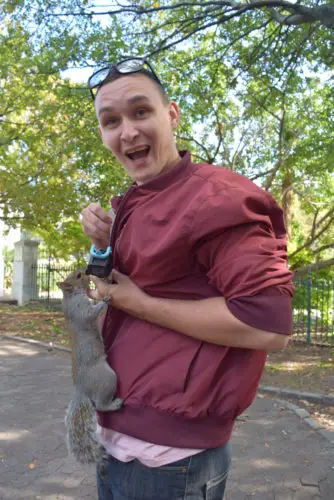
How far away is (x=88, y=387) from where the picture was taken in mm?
1408

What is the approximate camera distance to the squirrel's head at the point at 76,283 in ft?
6.18

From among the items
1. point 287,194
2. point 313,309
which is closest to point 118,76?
point 313,309

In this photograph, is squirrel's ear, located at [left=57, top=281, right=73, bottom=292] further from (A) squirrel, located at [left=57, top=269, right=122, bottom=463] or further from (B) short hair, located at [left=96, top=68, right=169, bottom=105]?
(B) short hair, located at [left=96, top=68, right=169, bottom=105]

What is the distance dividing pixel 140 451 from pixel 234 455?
3701 millimetres

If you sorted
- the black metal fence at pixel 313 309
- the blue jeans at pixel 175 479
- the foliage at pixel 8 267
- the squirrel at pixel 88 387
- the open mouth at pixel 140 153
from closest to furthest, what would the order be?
1. the blue jeans at pixel 175 479
2. the squirrel at pixel 88 387
3. the open mouth at pixel 140 153
4. the black metal fence at pixel 313 309
5. the foliage at pixel 8 267

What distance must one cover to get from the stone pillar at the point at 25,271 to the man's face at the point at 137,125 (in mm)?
15524

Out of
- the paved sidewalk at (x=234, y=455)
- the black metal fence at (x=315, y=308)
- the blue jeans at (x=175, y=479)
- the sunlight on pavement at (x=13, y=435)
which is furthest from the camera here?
the black metal fence at (x=315, y=308)

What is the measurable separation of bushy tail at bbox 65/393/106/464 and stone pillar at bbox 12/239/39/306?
50.7 feet

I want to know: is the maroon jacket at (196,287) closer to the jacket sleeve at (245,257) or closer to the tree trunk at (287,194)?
the jacket sleeve at (245,257)

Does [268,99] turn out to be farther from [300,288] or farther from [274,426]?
[274,426]

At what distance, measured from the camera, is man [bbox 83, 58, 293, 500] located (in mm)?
1128

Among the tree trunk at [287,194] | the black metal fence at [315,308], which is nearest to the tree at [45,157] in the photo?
the tree trunk at [287,194]

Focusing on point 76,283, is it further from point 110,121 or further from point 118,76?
point 118,76

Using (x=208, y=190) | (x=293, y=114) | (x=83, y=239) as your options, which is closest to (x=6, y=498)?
(x=208, y=190)
